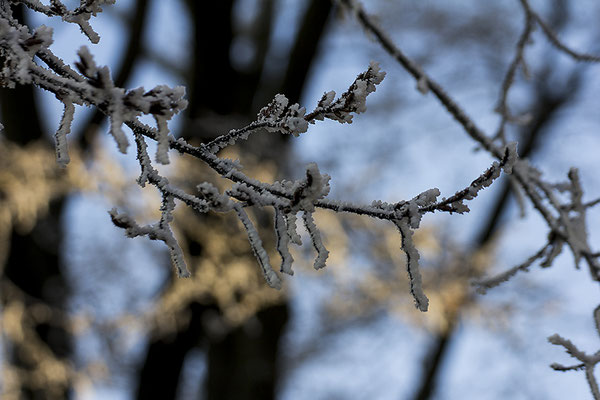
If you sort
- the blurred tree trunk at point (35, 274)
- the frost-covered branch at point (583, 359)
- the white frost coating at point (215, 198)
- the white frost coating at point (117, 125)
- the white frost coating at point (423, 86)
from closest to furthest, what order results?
the white frost coating at point (117, 125), the white frost coating at point (215, 198), the frost-covered branch at point (583, 359), the white frost coating at point (423, 86), the blurred tree trunk at point (35, 274)

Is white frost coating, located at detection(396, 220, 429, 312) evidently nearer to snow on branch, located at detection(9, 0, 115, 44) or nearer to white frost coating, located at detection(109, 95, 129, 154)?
white frost coating, located at detection(109, 95, 129, 154)

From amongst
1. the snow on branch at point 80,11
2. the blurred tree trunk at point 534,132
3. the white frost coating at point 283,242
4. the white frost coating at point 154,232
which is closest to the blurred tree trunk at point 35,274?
the snow on branch at point 80,11

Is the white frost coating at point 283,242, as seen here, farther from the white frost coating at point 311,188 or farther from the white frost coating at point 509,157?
the white frost coating at point 509,157

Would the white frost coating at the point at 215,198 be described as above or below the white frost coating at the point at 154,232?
above

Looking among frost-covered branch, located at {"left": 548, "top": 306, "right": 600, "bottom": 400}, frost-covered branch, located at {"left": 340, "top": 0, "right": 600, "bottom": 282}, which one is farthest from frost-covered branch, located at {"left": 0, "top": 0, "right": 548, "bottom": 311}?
frost-covered branch, located at {"left": 340, "top": 0, "right": 600, "bottom": 282}

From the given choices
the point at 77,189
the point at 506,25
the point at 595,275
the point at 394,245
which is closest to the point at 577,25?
the point at 506,25

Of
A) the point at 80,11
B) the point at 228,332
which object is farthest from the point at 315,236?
the point at 228,332

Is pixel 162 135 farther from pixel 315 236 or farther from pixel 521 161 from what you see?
pixel 521 161

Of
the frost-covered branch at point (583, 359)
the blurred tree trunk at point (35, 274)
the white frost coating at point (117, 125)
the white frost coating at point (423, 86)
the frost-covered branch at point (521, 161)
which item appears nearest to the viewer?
the white frost coating at point (117, 125)
